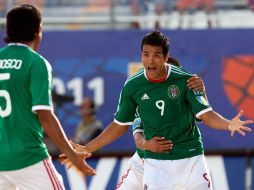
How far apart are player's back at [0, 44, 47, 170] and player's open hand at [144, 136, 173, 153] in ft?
4.40

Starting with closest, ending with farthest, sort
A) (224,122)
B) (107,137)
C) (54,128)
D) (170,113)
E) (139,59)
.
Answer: (54,128) < (224,122) < (170,113) < (107,137) < (139,59)

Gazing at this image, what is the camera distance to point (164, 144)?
7312 millimetres

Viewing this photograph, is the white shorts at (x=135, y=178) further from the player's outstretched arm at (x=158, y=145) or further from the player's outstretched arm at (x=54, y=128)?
the player's outstretched arm at (x=54, y=128)

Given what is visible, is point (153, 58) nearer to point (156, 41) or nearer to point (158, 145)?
point (156, 41)

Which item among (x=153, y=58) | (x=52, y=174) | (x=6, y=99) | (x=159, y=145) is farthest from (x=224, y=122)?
(x=6, y=99)

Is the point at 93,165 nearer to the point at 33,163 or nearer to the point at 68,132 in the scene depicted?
the point at 68,132

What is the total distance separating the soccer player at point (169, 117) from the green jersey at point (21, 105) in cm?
135

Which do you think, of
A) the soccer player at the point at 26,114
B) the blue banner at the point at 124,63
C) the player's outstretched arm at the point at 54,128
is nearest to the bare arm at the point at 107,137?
the soccer player at the point at 26,114

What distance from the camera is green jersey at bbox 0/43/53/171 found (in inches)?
242

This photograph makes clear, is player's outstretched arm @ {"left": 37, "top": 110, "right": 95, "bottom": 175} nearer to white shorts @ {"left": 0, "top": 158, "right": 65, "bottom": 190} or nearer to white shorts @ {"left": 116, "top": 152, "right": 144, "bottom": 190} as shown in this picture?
white shorts @ {"left": 0, "top": 158, "right": 65, "bottom": 190}

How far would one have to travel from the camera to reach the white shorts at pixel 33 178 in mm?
6238

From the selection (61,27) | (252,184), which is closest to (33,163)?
(252,184)

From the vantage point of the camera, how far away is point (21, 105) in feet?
20.3

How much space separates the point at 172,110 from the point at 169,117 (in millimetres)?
67
